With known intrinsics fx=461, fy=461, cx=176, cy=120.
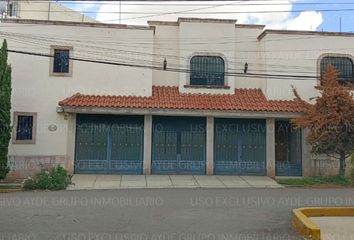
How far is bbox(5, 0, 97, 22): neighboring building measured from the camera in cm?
2686

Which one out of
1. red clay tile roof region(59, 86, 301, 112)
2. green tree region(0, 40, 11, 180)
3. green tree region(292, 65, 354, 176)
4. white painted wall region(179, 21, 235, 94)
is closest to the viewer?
green tree region(0, 40, 11, 180)

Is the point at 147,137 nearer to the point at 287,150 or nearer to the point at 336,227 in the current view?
the point at 287,150

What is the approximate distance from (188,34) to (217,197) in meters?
9.42

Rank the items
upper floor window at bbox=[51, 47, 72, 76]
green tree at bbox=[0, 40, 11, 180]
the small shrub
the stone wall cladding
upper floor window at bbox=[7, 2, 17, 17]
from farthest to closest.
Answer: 1. upper floor window at bbox=[7, 2, 17, 17]
2. upper floor window at bbox=[51, 47, 72, 76]
3. the stone wall cladding
4. green tree at bbox=[0, 40, 11, 180]
5. the small shrub

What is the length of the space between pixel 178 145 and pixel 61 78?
583cm

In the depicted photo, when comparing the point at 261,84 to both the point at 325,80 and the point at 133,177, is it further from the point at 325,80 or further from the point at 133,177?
the point at 133,177

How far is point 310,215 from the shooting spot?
402 inches

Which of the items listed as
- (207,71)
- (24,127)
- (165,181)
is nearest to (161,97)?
(207,71)

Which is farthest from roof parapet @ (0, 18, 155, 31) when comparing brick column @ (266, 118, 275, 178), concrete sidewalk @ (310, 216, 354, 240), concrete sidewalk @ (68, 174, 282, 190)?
concrete sidewalk @ (310, 216, 354, 240)

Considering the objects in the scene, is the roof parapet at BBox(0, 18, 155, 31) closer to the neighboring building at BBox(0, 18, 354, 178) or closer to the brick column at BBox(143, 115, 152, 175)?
the neighboring building at BBox(0, 18, 354, 178)

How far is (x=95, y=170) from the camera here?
64.7ft

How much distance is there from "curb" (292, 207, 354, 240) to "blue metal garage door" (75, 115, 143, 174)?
10.6 metres

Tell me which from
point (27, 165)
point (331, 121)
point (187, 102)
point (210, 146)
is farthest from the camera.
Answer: point (210, 146)

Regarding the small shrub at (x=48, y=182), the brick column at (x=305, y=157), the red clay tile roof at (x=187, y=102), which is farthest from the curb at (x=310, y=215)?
the brick column at (x=305, y=157)
